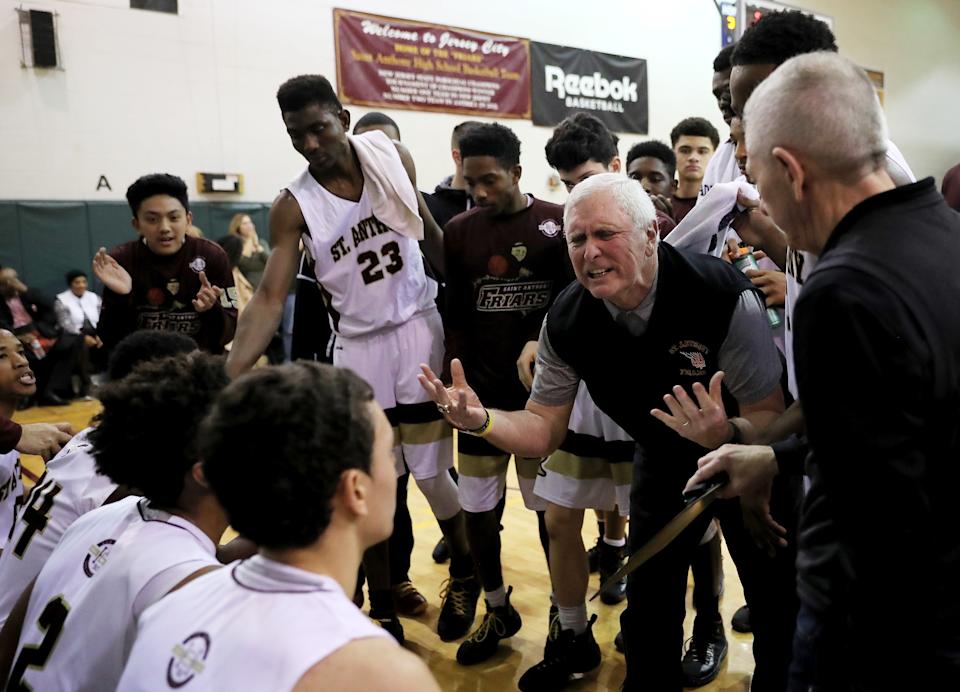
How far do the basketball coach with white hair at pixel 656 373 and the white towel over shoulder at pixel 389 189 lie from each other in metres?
1.16

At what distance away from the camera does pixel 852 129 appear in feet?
4.32

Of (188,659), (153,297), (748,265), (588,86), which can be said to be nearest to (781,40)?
(748,265)

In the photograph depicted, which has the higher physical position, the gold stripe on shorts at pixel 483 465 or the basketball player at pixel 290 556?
the basketball player at pixel 290 556

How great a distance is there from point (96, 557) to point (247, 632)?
681mm

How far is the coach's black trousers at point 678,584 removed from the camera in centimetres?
231

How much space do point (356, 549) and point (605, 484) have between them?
1.96 m

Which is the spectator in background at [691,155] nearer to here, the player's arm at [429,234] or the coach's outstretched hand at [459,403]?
the player's arm at [429,234]

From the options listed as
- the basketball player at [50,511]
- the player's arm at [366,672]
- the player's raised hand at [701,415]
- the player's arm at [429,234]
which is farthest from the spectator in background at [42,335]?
the player's arm at [366,672]

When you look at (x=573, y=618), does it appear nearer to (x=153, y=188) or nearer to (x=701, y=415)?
(x=701, y=415)

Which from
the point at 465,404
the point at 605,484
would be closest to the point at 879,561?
the point at 465,404

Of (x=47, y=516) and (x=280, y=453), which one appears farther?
(x=47, y=516)

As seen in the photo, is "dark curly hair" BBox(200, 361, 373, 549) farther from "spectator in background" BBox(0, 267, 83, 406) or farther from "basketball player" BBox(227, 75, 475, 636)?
"spectator in background" BBox(0, 267, 83, 406)

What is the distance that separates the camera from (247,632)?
1104mm

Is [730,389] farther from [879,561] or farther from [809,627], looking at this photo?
[879,561]
